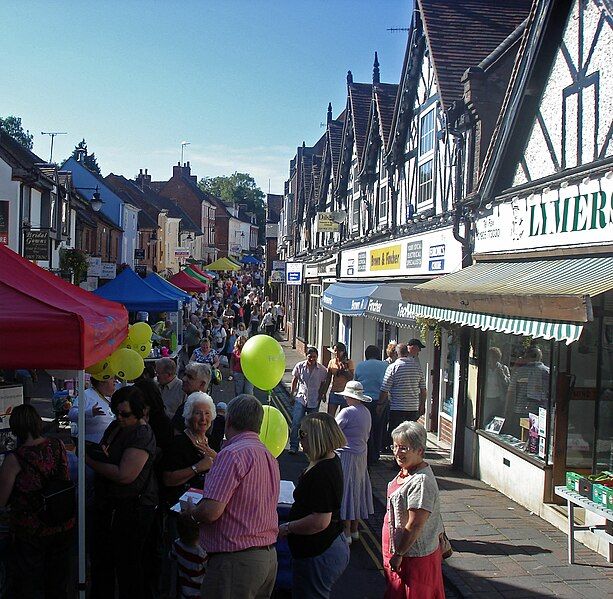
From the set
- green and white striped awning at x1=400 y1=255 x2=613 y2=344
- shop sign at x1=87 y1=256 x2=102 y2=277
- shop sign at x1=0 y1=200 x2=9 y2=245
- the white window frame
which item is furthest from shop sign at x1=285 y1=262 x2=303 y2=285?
green and white striped awning at x1=400 y1=255 x2=613 y2=344

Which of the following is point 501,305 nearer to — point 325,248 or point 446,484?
point 446,484

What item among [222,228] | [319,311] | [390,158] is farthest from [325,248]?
[222,228]

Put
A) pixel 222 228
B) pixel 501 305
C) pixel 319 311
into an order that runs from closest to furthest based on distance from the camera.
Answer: pixel 501 305 → pixel 319 311 → pixel 222 228

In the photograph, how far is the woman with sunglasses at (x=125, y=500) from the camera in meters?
5.17

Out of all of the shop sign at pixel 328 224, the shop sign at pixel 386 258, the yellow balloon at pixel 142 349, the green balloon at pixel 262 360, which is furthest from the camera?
the shop sign at pixel 328 224

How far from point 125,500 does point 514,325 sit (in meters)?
4.47

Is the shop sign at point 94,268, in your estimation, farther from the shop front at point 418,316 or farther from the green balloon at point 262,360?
the green balloon at point 262,360

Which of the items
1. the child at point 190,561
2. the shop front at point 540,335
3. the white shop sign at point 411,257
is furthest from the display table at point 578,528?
the white shop sign at point 411,257

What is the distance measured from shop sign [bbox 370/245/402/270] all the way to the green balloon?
7780mm

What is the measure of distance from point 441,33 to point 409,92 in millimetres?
1703

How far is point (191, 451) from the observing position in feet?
18.1

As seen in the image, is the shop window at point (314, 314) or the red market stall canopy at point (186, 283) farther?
the red market stall canopy at point (186, 283)

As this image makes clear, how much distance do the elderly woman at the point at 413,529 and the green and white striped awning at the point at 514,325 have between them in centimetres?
250

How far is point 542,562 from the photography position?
727cm
